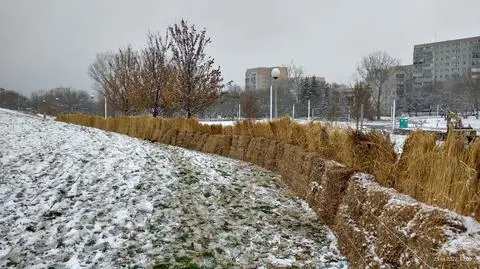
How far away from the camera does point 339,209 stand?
15.3 feet

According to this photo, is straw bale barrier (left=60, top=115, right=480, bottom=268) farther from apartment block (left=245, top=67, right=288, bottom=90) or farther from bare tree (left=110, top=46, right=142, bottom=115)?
apartment block (left=245, top=67, right=288, bottom=90)

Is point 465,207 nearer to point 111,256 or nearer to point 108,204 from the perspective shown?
point 111,256

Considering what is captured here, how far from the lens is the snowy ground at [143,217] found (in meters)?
4.02

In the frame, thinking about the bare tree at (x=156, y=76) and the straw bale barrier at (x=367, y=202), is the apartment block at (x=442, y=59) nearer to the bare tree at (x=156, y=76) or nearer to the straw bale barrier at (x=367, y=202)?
the bare tree at (x=156, y=76)

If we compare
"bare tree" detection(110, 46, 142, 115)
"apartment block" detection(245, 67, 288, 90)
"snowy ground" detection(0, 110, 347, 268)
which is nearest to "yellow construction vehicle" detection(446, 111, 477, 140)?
"snowy ground" detection(0, 110, 347, 268)

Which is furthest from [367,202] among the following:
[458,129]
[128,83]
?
[128,83]

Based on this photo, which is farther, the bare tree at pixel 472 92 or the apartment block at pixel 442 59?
the apartment block at pixel 442 59

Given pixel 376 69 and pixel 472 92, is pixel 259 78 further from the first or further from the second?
pixel 472 92

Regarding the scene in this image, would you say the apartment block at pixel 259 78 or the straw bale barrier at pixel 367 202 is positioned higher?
the apartment block at pixel 259 78

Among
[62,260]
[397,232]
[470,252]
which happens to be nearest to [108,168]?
[62,260]

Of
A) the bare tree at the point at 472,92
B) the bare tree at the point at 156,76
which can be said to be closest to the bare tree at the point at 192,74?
the bare tree at the point at 156,76

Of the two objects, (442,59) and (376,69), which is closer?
(376,69)

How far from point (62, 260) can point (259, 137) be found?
21.3 feet

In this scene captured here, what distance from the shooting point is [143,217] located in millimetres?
4973
